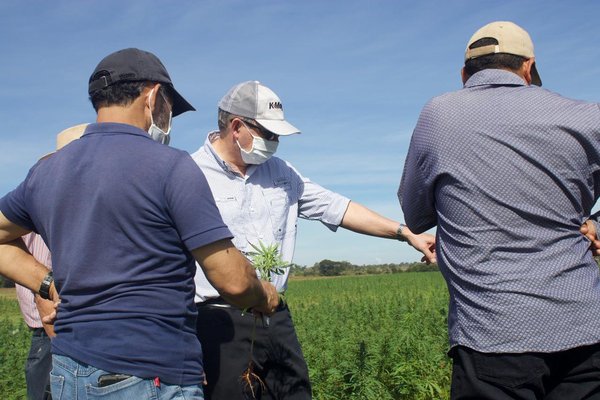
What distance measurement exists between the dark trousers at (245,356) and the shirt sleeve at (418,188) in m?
1.13

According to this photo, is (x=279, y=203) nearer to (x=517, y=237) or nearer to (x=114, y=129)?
(x=114, y=129)

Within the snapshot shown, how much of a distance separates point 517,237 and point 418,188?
1.56 feet

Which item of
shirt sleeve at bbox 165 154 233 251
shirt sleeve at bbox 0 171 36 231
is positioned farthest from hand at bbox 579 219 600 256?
shirt sleeve at bbox 0 171 36 231

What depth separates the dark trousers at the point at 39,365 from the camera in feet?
13.2

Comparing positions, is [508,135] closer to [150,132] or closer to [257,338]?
[150,132]

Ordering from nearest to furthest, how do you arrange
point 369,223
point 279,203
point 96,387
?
1. point 96,387
2. point 279,203
3. point 369,223

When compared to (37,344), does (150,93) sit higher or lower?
higher

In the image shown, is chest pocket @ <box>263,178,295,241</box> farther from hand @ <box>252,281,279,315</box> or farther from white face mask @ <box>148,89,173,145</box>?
white face mask @ <box>148,89,173,145</box>

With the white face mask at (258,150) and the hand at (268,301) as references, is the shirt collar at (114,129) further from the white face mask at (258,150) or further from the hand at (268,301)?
the white face mask at (258,150)

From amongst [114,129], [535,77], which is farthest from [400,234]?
[114,129]

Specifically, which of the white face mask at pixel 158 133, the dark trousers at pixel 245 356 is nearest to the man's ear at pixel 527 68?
the white face mask at pixel 158 133

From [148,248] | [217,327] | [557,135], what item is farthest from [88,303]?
[557,135]

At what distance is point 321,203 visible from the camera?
4273 millimetres

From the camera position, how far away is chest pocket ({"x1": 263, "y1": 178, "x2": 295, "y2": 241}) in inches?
155
